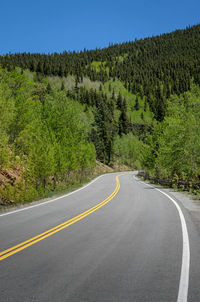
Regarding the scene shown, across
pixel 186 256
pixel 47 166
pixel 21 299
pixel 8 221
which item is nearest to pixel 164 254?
pixel 186 256

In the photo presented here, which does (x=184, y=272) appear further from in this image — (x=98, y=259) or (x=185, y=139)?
(x=185, y=139)

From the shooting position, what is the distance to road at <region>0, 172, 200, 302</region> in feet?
13.1

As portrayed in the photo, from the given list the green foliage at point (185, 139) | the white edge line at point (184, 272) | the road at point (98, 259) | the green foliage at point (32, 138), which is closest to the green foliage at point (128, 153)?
the green foliage at point (32, 138)

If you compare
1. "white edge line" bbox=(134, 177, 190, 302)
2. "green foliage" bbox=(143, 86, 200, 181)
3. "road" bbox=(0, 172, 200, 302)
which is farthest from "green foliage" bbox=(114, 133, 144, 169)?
"white edge line" bbox=(134, 177, 190, 302)

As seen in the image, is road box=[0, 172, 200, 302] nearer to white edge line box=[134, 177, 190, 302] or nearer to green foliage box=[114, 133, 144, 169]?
white edge line box=[134, 177, 190, 302]

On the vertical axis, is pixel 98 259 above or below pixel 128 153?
above

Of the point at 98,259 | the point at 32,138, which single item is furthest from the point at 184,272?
the point at 32,138

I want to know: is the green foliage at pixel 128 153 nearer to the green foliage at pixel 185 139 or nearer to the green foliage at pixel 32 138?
the green foliage at pixel 32 138

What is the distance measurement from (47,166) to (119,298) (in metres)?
17.8

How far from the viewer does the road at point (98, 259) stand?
3980 millimetres

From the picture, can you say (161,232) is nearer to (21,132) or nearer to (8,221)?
(8,221)

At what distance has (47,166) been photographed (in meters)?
21.0

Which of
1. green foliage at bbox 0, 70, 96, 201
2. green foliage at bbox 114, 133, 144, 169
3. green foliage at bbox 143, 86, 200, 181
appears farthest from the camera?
green foliage at bbox 114, 133, 144, 169

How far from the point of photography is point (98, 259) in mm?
5508
